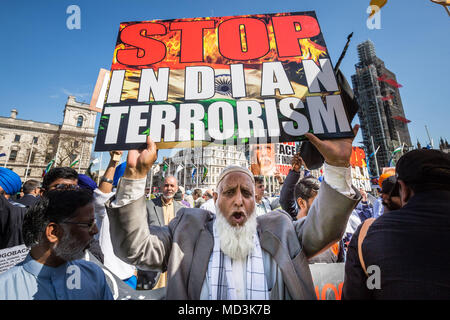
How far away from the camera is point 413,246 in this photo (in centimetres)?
131

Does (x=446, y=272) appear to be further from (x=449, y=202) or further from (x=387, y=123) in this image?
(x=387, y=123)

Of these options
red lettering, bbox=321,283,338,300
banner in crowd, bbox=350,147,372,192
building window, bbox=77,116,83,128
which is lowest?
red lettering, bbox=321,283,338,300

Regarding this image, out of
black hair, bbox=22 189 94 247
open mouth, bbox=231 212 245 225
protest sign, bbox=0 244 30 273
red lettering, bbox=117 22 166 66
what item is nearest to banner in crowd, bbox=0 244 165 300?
protest sign, bbox=0 244 30 273

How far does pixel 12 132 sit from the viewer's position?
47000mm

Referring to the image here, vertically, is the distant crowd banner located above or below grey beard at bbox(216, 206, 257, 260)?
above

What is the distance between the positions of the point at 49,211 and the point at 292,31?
2.87 metres

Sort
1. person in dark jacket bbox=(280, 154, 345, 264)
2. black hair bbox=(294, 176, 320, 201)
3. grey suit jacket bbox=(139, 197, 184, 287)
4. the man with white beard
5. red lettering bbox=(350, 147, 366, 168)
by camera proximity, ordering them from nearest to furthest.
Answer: the man with white beard
person in dark jacket bbox=(280, 154, 345, 264)
black hair bbox=(294, 176, 320, 201)
grey suit jacket bbox=(139, 197, 184, 287)
red lettering bbox=(350, 147, 366, 168)

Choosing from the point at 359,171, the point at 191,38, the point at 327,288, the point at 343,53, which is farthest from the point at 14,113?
the point at 327,288

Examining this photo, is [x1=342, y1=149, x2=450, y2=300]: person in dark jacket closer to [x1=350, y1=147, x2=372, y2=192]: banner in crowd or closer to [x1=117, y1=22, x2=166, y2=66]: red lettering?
[x1=117, y1=22, x2=166, y2=66]: red lettering

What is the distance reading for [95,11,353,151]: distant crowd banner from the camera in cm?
188

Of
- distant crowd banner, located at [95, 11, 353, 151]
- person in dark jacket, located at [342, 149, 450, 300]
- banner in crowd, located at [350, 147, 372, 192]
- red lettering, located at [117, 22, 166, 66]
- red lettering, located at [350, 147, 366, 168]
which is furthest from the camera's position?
red lettering, located at [350, 147, 366, 168]

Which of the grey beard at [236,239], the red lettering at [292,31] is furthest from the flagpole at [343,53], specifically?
the grey beard at [236,239]

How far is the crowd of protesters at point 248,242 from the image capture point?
134 cm

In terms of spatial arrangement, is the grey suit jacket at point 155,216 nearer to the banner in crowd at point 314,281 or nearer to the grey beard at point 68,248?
the banner in crowd at point 314,281
